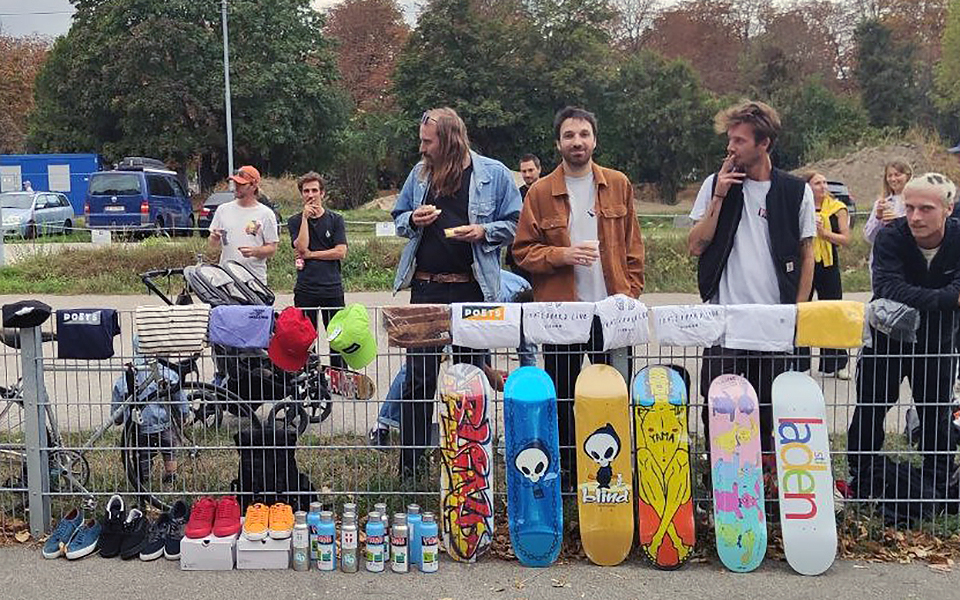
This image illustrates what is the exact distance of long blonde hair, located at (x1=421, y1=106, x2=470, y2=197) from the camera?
5.29 meters

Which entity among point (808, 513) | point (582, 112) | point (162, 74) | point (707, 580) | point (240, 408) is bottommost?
point (707, 580)

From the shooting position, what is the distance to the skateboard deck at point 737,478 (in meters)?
4.30

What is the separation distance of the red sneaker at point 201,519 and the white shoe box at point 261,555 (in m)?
0.19

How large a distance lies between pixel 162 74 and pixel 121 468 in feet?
142

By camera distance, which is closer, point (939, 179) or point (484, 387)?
point (484, 387)

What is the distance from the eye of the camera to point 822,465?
4363mm

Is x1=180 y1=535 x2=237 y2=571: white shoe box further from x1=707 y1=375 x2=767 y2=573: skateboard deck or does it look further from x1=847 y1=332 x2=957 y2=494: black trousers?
x1=847 y1=332 x2=957 y2=494: black trousers

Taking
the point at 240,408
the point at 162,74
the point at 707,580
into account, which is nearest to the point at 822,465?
the point at 707,580

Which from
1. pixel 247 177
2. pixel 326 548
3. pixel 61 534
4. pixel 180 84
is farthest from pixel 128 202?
pixel 326 548

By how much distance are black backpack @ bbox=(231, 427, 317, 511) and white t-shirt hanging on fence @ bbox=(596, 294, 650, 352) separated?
1.67m

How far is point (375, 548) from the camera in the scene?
14.3ft

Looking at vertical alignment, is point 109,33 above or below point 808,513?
above

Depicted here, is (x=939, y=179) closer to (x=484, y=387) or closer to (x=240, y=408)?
(x=484, y=387)

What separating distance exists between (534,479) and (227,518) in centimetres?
147
